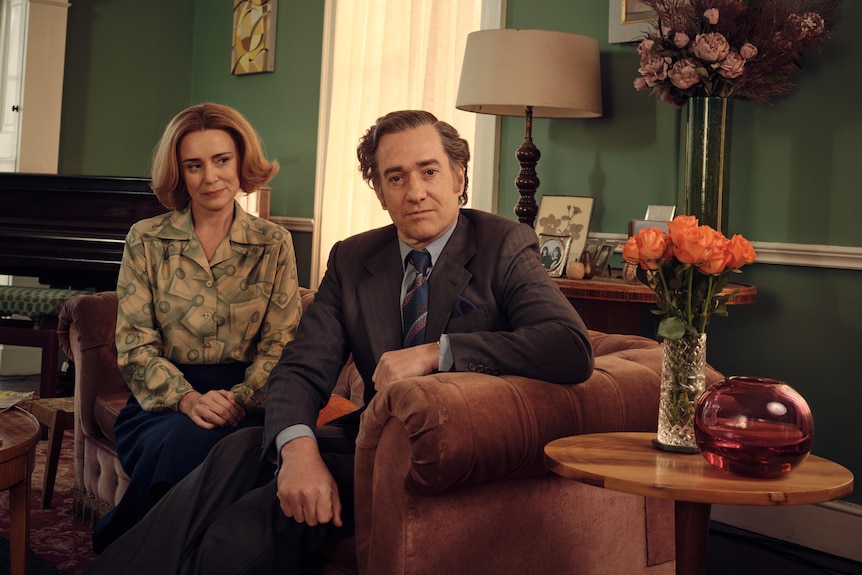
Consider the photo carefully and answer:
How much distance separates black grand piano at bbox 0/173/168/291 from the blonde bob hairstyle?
206cm

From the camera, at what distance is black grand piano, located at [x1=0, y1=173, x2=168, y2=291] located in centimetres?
457

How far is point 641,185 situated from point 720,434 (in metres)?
2.13

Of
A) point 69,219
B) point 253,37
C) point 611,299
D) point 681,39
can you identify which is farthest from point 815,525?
point 253,37

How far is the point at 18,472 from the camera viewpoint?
2033 mm

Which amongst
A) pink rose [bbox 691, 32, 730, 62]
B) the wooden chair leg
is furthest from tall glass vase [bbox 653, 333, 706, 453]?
the wooden chair leg

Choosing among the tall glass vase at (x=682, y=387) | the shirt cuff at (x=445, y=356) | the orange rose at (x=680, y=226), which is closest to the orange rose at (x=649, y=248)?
the orange rose at (x=680, y=226)

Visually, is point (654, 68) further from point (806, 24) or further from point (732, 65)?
point (806, 24)

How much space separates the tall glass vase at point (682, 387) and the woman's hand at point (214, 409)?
110 centimetres

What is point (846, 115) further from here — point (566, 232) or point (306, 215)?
point (306, 215)

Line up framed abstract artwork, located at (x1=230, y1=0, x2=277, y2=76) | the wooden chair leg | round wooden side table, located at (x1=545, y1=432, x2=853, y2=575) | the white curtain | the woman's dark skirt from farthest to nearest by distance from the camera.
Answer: framed abstract artwork, located at (x1=230, y1=0, x2=277, y2=76) < the white curtain < the wooden chair leg < the woman's dark skirt < round wooden side table, located at (x1=545, y1=432, x2=853, y2=575)

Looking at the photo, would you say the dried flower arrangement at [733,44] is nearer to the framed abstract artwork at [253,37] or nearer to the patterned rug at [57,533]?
the patterned rug at [57,533]

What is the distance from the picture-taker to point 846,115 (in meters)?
2.95

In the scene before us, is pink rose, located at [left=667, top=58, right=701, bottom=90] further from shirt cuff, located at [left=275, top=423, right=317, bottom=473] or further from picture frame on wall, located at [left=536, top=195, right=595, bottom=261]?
shirt cuff, located at [left=275, top=423, right=317, bottom=473]

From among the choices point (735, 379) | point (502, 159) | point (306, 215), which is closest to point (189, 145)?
point (735, 379)
